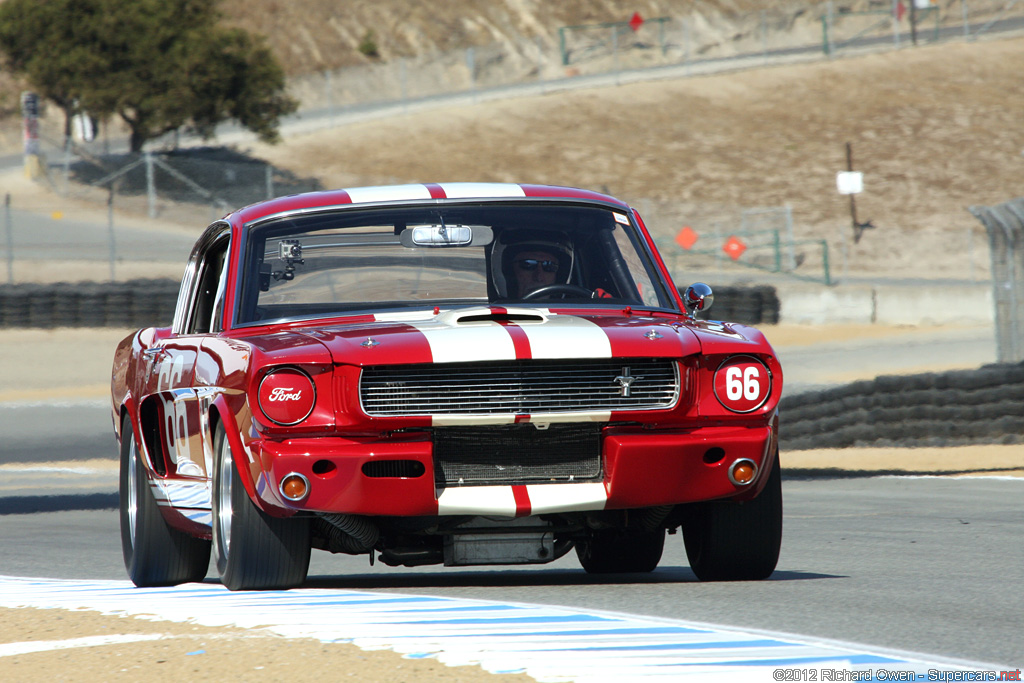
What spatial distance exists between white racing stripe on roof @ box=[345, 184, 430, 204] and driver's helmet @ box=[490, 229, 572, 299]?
1.27 feet

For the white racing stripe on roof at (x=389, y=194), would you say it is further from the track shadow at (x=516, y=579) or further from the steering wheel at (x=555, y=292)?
the track shadow at (x=516, y=579)

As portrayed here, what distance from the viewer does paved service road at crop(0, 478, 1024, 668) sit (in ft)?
16.8

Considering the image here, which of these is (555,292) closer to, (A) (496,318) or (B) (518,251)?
(B) (518,251)

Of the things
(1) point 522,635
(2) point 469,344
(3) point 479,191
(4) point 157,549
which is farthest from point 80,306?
(1) point 522,635

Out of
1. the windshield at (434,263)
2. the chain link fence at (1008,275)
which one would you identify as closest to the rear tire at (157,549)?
the windshield at (434,263)

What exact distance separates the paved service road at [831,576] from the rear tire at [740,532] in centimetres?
8

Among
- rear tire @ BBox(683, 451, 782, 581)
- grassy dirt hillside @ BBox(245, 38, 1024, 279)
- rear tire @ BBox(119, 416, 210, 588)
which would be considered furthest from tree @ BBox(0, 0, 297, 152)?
rear tire @ BBox(683, 451, 782, 581)

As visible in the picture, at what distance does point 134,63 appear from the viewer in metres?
47.6

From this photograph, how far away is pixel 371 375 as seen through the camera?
5445 mm

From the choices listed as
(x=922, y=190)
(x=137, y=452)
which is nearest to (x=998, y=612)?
(x=137, y=452)

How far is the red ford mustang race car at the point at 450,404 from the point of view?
5438mm

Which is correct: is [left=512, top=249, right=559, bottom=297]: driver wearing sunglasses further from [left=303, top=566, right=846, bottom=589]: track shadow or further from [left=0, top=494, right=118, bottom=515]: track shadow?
[left=0, top=494, right=118, bottom=515]: track shadow

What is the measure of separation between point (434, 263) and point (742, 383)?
5.12ft

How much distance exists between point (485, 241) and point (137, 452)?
6.11ft
